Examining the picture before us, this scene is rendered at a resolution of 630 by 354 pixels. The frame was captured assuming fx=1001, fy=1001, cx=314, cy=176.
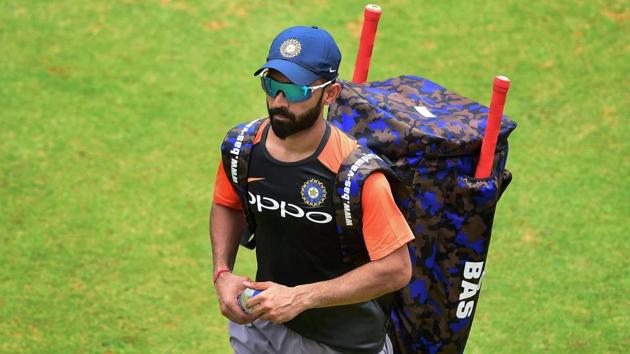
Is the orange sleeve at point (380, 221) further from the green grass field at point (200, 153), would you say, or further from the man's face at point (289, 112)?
the green grass field at point (200, 153)

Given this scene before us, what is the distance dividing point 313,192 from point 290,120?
1.09 feet

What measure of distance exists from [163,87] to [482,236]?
473 cm

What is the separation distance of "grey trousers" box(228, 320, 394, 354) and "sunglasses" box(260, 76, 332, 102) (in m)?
1.17

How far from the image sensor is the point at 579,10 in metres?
10.5

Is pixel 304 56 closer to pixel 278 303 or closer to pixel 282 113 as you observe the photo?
pixel 282 113

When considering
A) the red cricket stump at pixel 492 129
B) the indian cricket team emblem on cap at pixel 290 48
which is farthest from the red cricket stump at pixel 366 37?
the indian cricket team emblem on cap at pixel 290 48

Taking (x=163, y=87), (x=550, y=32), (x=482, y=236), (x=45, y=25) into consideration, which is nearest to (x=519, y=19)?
(x=550, y=32)

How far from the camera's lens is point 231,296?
14.9 feet

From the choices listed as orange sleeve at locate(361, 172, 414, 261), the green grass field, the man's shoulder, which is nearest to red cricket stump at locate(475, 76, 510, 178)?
orange sleeve at locate(361, 172, 414, 261)

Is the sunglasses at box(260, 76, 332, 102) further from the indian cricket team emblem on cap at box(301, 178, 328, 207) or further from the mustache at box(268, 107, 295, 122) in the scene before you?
the indian cricket team emblem on cap at box(301, 178, 328, 207)

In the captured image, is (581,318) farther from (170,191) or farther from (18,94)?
(18,94)

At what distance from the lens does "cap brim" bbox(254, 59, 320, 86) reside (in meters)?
4.28

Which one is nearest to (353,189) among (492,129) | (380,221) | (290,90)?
(380,221)

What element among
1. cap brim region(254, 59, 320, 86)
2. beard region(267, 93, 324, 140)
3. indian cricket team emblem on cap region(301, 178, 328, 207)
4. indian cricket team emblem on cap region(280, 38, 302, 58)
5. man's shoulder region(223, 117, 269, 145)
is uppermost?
indian cricket team emblem on cap region(280, 38, 302, 58)
